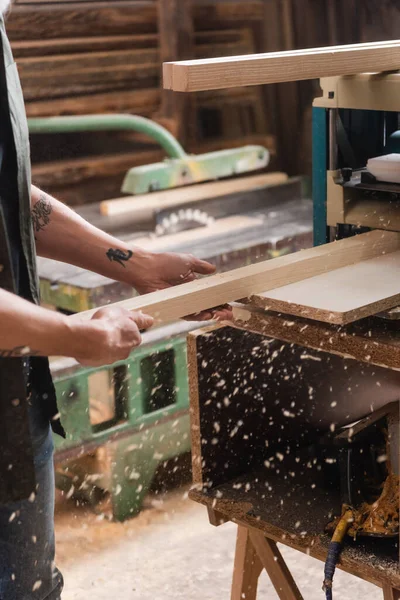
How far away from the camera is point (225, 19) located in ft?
16.6

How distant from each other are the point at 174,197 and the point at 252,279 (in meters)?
2.24

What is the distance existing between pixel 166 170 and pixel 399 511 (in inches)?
90.7

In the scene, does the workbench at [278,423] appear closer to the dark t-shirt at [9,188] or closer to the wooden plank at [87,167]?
the dark t-shirt at [9,188]

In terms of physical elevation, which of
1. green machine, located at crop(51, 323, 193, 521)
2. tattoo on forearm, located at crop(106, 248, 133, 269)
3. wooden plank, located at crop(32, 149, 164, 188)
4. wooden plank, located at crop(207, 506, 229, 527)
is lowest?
green machine, located at crop(51, 323, 193, 521)

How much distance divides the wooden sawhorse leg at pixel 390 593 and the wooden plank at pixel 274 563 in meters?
0.35

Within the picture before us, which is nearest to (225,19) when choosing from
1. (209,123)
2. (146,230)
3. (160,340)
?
(209,123)

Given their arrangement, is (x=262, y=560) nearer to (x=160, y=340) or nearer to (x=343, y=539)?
(x=343, y=539)

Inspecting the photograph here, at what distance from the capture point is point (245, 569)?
2.22 m

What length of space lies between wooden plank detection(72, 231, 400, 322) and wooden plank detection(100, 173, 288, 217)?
6.15ft

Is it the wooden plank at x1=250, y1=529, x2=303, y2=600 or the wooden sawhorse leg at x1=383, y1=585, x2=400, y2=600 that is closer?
the wooden sawhorse leg at x1=383, y1=585, x2=400, y2=600

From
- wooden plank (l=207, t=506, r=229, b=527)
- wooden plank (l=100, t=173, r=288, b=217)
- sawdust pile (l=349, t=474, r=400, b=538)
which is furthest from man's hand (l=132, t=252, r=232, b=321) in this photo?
wooden plank (l=100, t=173, r=288, b=217)

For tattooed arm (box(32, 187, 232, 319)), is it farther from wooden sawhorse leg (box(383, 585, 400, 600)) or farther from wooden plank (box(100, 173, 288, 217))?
wooden plank (box(100, 173, 288, 217))

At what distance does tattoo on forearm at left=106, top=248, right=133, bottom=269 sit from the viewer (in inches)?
83.4

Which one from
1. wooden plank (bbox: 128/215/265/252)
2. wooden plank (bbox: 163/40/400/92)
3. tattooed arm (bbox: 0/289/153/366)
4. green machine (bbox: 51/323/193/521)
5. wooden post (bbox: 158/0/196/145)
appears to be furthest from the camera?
wooden post (bbox: 158/0/196/145)
